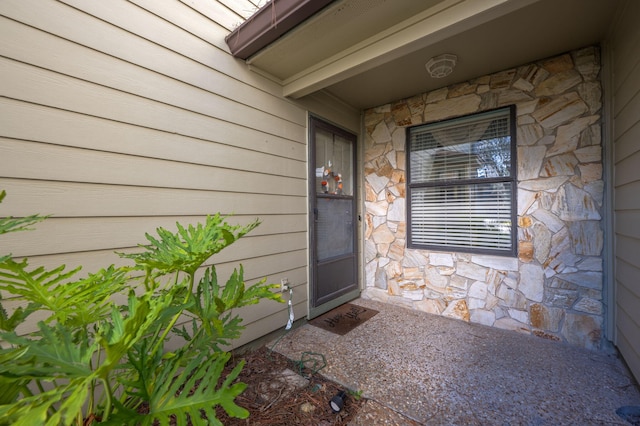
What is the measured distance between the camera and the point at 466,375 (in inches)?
75.5

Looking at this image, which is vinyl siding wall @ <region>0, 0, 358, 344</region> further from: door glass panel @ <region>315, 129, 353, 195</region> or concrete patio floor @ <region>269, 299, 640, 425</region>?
concrete patio floor @ <region>269, 299, 640, 425</region>

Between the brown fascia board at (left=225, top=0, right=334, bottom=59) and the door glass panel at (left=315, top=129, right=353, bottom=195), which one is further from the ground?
the brown fascia board at (left=225, top=0, right=334, bottom=59)

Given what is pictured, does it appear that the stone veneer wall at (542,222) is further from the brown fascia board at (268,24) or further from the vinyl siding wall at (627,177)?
the brown fascia board at (268,24)

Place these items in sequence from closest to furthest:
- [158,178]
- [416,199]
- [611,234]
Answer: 1. [158,178]
2. [611,234]
3. [416,199]

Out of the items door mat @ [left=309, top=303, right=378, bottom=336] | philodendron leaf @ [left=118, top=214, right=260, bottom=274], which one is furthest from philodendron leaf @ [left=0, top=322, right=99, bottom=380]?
door mat @ [left=309, top=303, right=378, bottom=336]

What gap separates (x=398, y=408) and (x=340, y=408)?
352mm

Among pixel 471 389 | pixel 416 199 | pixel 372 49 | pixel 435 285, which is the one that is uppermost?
pixel 372 49

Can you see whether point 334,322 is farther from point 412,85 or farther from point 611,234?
point 412,85

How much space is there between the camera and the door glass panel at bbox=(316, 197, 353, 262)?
119 inches

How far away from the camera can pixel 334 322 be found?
280 centimetres

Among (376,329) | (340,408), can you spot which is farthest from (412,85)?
(340,408)

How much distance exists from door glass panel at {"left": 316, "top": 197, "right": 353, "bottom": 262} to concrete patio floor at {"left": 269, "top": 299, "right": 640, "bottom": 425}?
875 mm

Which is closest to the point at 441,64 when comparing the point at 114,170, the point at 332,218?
the point at 332,218

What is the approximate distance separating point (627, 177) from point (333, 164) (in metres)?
2.41
